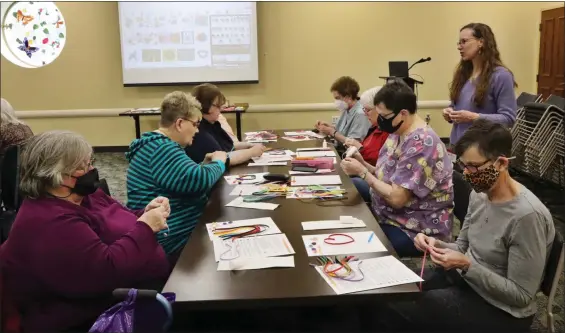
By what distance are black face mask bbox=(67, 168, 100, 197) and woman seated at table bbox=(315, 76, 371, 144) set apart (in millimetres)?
2669

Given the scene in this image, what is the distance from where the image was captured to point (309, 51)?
712cm

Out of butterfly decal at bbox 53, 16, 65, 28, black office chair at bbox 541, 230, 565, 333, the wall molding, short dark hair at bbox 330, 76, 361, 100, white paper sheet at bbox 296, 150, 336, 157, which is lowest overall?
black office chair at bbox 541, 230, 565, 333

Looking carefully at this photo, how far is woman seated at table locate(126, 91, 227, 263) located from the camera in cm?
233

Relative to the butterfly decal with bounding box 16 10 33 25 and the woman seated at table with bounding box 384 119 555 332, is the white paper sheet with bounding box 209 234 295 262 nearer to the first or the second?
the woman seated at table with bounding box 384 119 555 332

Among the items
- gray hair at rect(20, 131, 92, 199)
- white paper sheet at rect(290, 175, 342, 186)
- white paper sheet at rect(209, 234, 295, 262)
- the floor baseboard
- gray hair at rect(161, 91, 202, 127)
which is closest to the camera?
gray hair at rect(20, 131, 92, 199)

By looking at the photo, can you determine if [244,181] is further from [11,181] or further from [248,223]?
[11,181]

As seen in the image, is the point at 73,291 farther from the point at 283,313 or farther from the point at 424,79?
the point at 424,79

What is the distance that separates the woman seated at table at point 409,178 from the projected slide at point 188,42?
4.78 metres

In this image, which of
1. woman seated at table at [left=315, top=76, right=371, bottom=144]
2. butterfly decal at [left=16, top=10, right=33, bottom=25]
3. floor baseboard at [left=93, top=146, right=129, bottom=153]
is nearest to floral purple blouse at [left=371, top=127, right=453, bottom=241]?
woman seated at table at [left=315, top=76, right=371, bottom=144]

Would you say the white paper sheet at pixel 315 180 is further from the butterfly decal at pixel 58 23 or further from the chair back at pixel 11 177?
the butterfly decal at pixel 58 23

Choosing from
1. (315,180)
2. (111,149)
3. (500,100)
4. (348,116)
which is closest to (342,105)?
(348,116)

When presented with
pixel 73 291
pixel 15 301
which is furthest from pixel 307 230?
pixel 15 301

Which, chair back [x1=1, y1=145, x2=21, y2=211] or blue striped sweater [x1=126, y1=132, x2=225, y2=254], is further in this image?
chair back [x1=1, y1=145, x2=21, y2=211]

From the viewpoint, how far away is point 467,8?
23.3ft
